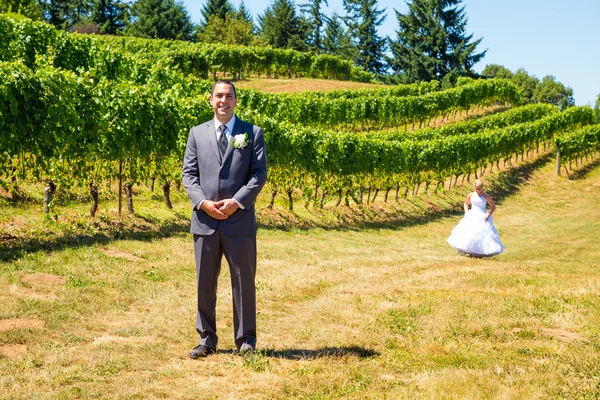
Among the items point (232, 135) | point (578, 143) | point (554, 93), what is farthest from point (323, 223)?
point (554, 93)

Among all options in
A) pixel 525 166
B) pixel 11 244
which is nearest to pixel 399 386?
pixel 11 244

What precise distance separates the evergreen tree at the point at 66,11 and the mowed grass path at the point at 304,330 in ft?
215

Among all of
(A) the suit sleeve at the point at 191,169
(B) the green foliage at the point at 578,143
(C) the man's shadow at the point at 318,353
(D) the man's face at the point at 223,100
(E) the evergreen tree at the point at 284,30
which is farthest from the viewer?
(E) the evergreen tree at the point at 284,30

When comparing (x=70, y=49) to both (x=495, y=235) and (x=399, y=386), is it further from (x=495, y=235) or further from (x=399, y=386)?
(x=399, y=386)

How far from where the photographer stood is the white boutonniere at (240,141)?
5.68 metres

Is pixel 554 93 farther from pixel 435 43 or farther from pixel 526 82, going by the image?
pixel 435 43

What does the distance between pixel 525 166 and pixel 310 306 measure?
40986mm

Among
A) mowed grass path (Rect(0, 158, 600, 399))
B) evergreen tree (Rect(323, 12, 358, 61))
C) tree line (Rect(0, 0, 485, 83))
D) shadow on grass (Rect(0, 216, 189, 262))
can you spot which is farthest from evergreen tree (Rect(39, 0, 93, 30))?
mowed grass path (Rect(0, 158, 600, 399))

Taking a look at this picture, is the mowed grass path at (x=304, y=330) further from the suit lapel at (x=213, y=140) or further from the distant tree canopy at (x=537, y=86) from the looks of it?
the distant tree canopy at (x=537, y=86)

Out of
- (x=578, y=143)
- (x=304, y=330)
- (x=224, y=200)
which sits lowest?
(x=304, y=330)

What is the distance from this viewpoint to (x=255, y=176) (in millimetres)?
5789

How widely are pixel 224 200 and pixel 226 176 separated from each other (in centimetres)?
29

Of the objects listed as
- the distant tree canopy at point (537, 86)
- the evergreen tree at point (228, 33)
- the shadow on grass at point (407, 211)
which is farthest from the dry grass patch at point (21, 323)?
the distant tree canopy at point (537, 86)

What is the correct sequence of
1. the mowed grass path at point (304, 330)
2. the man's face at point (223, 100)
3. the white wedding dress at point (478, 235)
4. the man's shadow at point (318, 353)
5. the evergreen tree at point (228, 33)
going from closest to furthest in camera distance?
the mowed grass path at point (304, 330), the man's face at point (223, 100), the man's shadow at point (318, 353), the white wedding dress at point (478, 235), the evergreen tree at point (228, 33)
